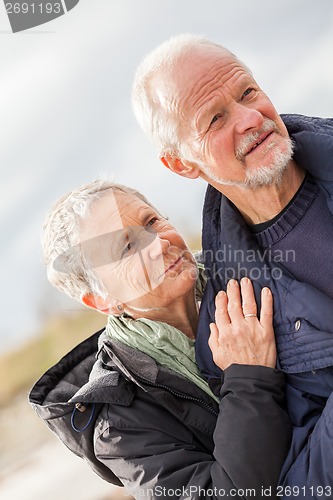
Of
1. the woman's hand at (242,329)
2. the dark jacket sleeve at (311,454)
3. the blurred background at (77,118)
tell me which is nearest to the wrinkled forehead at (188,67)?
the woman's hand at (242,329)

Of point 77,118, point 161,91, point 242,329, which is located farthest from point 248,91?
point 77,118

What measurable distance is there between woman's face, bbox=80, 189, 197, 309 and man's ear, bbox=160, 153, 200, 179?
0.44 ft

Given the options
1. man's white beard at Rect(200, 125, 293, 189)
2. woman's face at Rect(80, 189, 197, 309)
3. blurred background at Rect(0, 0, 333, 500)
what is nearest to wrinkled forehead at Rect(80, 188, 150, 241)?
woman's face at Rect(80, 189, 197, 309)

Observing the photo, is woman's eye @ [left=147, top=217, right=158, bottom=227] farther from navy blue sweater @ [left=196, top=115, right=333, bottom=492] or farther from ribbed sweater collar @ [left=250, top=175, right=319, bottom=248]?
ribbed sweater collar @ [left=250, top=175, right=319, bottom=248]

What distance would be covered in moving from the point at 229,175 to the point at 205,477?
Answer: 28.5 inches

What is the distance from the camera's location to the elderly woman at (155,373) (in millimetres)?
1427

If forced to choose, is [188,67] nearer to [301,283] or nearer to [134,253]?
[134,253]

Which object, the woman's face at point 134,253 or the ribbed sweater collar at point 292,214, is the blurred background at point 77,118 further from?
the ribbed sweater collar at point 292,214

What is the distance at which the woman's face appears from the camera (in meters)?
1.64

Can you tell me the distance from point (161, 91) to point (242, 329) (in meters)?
0.64

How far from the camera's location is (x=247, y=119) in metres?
1.48

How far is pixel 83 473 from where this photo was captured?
7.97 ft

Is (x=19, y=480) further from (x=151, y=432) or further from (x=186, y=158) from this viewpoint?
(x=186, y=158)

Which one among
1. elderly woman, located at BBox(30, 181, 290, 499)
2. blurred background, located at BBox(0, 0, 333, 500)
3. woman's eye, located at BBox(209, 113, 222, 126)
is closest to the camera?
elderly woman, located at BBox(30, 181, 290, 499)
